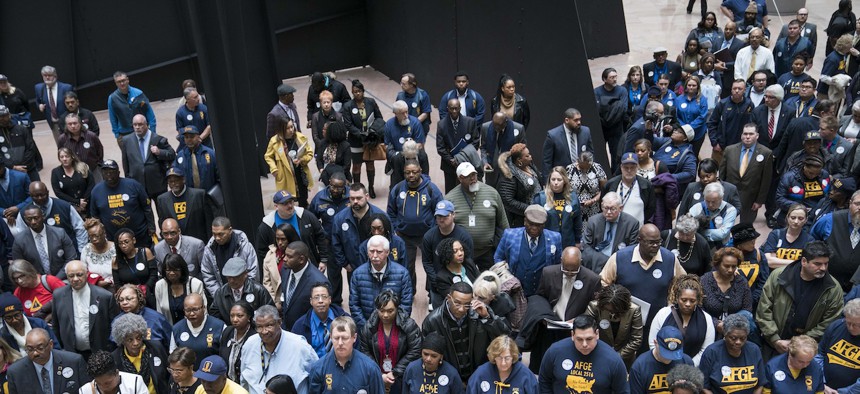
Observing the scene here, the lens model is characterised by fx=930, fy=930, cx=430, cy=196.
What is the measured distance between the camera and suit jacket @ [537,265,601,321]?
7.93m

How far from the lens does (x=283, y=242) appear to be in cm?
873

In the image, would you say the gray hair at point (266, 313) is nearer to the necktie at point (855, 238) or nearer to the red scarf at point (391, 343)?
the red scarf at point (391, 343)

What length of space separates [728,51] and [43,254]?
1043 cm

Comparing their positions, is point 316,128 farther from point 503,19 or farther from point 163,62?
point 163,62

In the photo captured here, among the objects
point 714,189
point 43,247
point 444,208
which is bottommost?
point 714,189

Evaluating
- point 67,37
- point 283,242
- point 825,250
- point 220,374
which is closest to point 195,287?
point 283,242

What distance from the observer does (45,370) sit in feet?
25.0

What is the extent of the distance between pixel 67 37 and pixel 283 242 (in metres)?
9.08

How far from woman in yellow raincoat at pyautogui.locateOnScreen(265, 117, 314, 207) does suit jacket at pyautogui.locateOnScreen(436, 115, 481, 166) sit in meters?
1.63

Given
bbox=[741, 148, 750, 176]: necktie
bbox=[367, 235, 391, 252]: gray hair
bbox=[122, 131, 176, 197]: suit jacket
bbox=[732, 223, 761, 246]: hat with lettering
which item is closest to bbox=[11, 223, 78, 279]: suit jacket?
bbox=[122, 131, 176, 197]: suit jacket

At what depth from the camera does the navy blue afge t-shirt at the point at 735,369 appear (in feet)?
23.3

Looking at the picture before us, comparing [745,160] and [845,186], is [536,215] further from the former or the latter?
[745,160]

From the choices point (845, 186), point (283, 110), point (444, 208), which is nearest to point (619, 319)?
point (444, 208)

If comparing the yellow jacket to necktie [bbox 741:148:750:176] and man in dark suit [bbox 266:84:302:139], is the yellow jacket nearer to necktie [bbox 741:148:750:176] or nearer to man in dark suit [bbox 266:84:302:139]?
man in dark suit [bbox 266:84:302:139]
